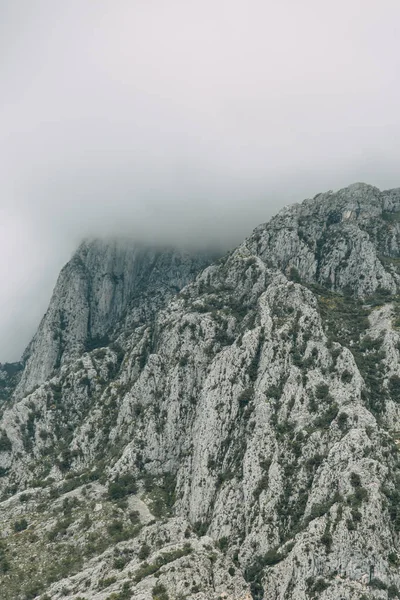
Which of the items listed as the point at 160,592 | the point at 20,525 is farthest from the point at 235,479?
the point at 20,525

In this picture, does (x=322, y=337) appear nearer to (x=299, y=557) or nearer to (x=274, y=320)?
(x=274, y=320)

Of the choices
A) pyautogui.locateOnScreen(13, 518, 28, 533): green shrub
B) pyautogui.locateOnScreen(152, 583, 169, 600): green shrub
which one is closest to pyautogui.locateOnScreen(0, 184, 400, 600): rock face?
pyautogui.locateOnScreen(152, 583, 169, 600): green shrub

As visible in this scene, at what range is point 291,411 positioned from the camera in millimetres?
152125

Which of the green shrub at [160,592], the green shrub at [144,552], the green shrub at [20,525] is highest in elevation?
the green shrub at [160,592]

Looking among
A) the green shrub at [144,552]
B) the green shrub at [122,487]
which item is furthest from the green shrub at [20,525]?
the green shrub at [144,552]

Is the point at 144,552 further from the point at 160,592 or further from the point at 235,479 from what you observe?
the point at 235,479

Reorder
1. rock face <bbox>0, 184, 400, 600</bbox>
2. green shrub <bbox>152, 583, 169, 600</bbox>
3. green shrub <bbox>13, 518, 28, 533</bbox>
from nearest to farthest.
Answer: green shrub <bbox>152, 583, 169, 600</bbox> < rock face <bbox>0, 184, 400, 600</bbox> < green shrub <bbox>13, 518, 28, 533</bbox>

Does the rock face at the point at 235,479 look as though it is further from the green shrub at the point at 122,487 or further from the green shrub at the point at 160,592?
the green shrub at the point at 122,487

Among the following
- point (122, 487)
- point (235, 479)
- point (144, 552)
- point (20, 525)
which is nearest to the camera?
point (144, 552)

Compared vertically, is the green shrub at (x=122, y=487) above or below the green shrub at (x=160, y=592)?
below

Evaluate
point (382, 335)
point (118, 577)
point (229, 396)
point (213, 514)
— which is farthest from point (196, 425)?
point (382, 335)

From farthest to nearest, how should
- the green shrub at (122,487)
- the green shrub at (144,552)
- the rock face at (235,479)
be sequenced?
1. the green shrub at (122,487)
2. the green shrub at (144,552)
3. the rock face at (235,479)

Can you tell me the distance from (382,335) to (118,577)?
126552mm

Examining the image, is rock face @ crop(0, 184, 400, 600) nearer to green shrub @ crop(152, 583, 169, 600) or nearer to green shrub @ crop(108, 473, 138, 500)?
green shrub @ crop(152, 583, 169, 600)
